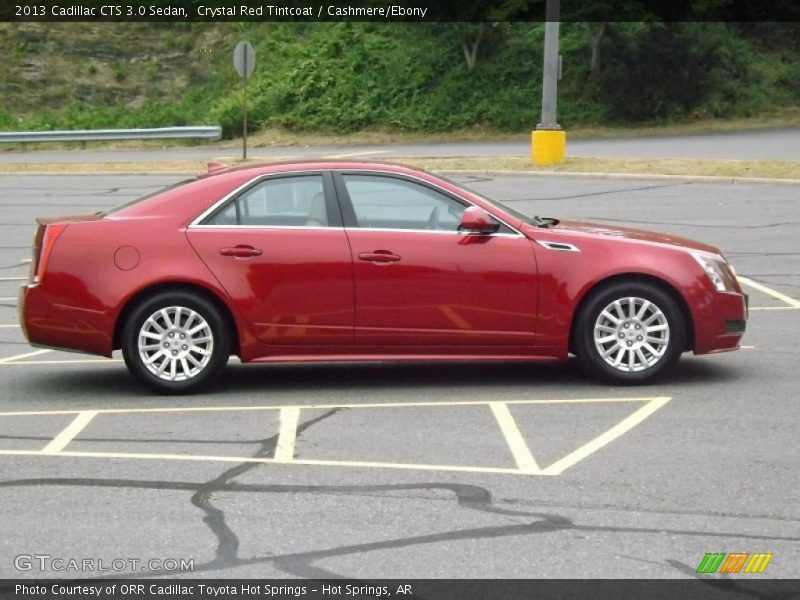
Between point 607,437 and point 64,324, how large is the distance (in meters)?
3.63

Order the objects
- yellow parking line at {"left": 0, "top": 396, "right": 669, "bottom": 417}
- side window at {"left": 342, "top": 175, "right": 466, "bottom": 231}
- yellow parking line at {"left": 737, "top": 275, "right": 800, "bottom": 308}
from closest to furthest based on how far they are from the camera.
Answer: yellow parking line at {"left": 0, "top": 396, "right": 669, "bottom": 417}, side window at {"left": 342, "top": 175, "right": 466, "bottom": 231}, yellow parking line at {"left": 737, "top": 275, "right": 800, "bottom": 308}

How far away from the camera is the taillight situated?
8984 millimetres

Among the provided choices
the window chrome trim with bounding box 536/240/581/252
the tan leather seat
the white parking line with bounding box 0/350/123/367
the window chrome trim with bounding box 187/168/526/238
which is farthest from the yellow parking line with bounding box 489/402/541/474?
the white parking line with bounding box 0/350/123/367

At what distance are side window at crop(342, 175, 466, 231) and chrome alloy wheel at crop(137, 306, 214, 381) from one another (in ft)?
4.15

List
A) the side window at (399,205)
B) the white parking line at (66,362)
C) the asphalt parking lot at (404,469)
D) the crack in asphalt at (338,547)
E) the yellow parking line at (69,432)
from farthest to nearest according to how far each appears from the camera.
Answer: the white parking line at (66,362)
the side window at (399,205)
the yellow parking line at (69,432)
the asphalt parking lot at (404,469)
the crack in asphalt at (338,547)

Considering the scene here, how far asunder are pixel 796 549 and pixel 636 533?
0.66 m

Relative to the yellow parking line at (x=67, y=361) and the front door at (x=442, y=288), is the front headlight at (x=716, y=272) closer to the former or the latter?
the front door at (x=442, y=288)

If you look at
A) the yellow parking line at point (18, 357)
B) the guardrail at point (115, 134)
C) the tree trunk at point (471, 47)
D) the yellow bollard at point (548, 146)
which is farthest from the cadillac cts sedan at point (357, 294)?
the tree trunk at point (471, 47)

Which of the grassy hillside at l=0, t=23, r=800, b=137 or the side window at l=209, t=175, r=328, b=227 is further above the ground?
the grassy hillside at l=0, t=23, r=800, b=137

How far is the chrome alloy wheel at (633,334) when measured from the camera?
29.5ft

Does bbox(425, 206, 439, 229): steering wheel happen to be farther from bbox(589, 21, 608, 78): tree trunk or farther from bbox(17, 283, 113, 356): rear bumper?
bbox(589, 21, 608, 78): tree trunk

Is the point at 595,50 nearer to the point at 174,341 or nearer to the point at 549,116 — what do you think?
the point at 549,116

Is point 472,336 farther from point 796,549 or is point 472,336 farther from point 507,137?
point 507,137

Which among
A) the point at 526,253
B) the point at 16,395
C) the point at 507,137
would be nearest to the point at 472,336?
the point at 526,253
